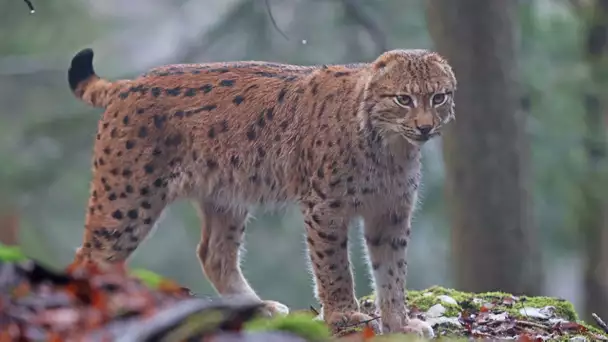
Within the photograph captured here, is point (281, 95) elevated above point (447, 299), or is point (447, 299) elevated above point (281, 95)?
point (281, 95)

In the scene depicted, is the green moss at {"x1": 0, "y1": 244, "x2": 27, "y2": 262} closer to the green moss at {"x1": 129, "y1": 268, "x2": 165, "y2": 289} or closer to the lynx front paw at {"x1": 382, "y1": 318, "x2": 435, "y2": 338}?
the green moss at {"x1": 129, "y1": 268, "x2": 165, "y2": 289}

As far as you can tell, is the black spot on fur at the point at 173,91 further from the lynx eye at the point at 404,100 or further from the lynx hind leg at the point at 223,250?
the lynx eye at the point at 404,100

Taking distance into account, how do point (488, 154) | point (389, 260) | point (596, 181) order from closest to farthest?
point (389, 260) < point (488, 154) < point (596, 181)

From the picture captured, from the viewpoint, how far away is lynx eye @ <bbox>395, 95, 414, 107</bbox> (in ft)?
18.4

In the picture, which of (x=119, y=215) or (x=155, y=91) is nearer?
(x=119, y=215)

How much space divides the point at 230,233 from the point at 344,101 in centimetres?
132

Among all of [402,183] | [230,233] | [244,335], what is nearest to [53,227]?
[230,233]

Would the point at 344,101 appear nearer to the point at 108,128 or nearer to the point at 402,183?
the point at 402,183

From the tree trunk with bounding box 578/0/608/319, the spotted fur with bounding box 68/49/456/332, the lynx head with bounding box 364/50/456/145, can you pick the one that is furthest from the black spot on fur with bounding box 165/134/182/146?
the tree trunk with bounding box 578/0/608/319

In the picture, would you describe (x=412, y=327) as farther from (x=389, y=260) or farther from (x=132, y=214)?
(x=132, y=214)

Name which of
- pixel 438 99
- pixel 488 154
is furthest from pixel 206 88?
pixel 488 154

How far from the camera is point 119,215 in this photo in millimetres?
6297

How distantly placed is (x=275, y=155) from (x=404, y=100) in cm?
98

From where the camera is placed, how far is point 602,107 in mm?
12867
